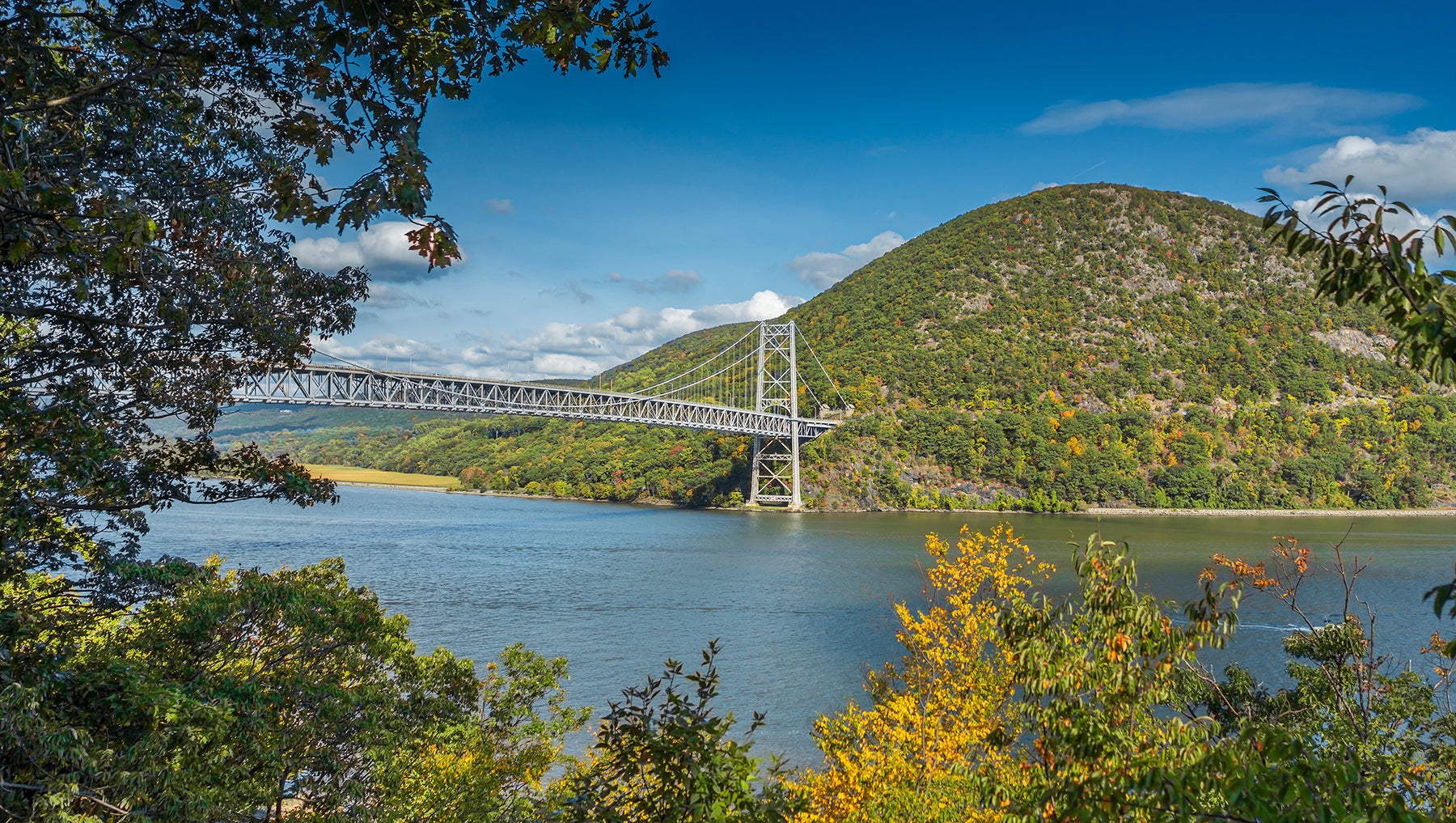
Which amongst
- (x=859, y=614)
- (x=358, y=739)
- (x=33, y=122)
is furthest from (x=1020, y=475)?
(x=33, y=122)

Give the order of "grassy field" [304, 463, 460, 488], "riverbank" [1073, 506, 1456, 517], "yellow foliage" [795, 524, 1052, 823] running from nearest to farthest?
"yellow foliage" [795, 524, 1052, 823], "riverbank" [1073, 506, 1456, 517], "grassy field" [304, 463, 460, 488]

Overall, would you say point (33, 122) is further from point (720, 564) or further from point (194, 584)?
point (720, 564)

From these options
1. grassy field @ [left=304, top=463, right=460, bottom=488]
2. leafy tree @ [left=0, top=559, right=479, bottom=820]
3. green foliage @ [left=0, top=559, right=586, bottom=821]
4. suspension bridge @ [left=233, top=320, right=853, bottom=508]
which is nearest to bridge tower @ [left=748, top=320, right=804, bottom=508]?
suspension bridge @ [left=233, top=320, right=853, bottom=508]

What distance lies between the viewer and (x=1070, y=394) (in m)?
66.8

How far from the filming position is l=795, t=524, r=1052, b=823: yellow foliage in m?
6.36

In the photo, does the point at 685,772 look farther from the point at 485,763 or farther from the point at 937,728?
the point at 485,763

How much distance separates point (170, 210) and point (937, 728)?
672 cm

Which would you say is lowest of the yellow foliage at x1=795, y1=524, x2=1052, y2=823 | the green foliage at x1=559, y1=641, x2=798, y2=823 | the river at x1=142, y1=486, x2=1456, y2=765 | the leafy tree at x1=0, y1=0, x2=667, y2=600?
the river at x1=142, y1=486, x2=1456, y2=765

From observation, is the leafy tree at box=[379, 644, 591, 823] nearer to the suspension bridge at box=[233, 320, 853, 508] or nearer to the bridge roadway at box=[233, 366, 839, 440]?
the suspension bridge at box=[233, 320, 853, 508]

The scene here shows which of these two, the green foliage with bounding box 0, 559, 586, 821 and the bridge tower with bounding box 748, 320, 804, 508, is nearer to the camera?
the green foliage with bounding box 0, 559, 586, 821

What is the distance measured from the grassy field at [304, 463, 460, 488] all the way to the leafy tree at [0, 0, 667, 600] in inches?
2909

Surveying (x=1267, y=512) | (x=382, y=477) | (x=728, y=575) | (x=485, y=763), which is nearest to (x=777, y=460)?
(x=728, y=575)

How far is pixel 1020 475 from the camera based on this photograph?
181ft

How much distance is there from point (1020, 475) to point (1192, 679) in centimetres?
4845
